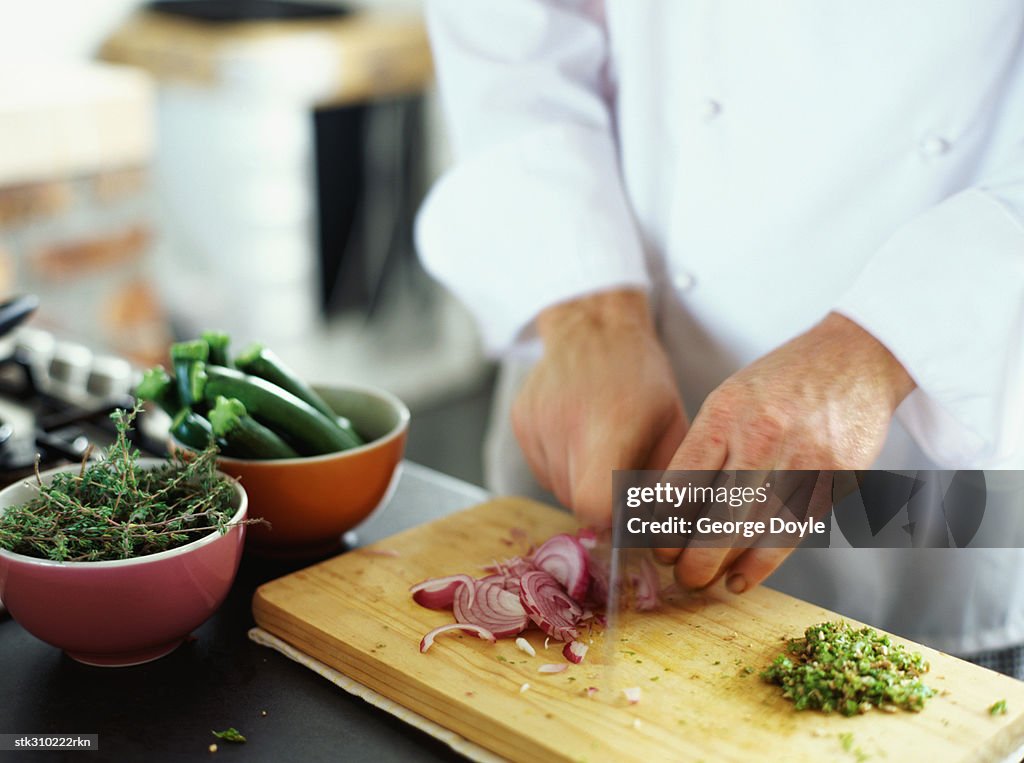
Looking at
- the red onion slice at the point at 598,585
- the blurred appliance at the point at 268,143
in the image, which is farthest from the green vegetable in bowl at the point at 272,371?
the blurred appliance at the point at 268,143

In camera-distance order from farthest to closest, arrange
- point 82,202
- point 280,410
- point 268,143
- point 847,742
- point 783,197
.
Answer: point 268,143
point 82,202
point 783,197
point 280,410
point 847,742

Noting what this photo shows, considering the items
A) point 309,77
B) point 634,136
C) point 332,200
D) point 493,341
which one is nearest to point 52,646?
point 493,341

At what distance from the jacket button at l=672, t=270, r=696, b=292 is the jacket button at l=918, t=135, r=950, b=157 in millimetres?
262

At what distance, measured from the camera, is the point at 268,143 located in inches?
105

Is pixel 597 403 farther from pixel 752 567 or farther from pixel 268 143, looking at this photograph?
pixel 268 143

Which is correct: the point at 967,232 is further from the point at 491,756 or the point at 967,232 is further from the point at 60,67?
the point at 60,67

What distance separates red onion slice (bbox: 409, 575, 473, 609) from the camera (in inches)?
32.0

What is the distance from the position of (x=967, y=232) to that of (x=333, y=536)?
58cm

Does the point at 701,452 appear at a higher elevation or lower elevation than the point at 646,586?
higher

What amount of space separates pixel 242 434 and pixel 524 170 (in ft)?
1.51

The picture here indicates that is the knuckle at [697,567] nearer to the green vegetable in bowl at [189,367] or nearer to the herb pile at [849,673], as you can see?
the herb pile at [849,673]

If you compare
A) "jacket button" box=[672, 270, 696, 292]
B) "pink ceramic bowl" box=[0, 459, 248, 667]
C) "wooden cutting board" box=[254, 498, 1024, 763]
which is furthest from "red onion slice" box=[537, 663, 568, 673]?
"jacket button" box=[672, 270, 696, 292]

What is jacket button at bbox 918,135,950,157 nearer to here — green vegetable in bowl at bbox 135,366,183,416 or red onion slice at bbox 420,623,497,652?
red onion slice at bbox 420,623,497,652

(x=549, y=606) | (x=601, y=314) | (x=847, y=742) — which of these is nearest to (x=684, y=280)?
(x=601, y=314)
